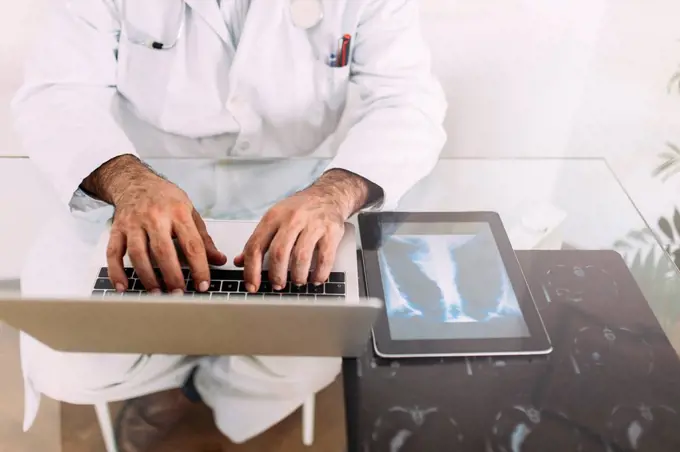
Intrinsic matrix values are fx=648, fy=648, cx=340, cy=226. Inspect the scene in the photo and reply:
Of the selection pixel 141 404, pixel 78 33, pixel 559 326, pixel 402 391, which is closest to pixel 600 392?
pixel 559 326

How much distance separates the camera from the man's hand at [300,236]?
0.83 meters

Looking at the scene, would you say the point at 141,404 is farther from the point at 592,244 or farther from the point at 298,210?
the point at 592,244

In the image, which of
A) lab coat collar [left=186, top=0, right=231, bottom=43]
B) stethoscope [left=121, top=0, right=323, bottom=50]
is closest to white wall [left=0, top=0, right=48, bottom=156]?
stethoscope [left=121, top=0, right=323, bottom=50]

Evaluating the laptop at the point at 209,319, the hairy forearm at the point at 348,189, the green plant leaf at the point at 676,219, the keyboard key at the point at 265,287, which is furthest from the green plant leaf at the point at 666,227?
the keyboard key at the point at 265,287

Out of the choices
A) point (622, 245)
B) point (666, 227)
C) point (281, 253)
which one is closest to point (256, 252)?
point (281, 253)

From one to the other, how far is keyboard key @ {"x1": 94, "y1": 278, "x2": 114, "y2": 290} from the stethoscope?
1.43 feet

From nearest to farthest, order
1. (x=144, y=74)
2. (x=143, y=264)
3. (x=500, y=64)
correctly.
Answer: (x=143, y=264) → (x=144, y=74) → (x=500, y=64)

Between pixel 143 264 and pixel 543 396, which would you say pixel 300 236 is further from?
pixel 543 396

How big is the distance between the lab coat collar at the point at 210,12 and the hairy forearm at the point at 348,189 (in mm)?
306

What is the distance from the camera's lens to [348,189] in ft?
3.26

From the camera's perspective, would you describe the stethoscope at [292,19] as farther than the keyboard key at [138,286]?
Yes

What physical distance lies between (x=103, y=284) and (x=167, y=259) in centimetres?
9

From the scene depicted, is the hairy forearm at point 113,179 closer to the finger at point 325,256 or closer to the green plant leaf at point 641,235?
the finger at point 325,256

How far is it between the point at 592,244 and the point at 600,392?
32cm
